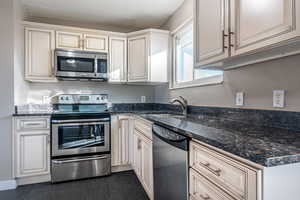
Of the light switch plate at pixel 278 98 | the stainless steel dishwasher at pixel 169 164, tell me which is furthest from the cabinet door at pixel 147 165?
the light switch plate at pixel 278 98

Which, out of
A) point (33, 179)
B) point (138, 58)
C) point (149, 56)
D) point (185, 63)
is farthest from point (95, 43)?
point (33, 179)

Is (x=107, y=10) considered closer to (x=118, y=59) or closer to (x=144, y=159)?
(x=118, y=59)

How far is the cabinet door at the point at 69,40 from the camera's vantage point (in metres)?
2.72

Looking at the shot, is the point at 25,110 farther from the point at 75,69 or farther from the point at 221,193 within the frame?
the point at 221,193

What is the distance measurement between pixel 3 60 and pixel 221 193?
271 centimetres

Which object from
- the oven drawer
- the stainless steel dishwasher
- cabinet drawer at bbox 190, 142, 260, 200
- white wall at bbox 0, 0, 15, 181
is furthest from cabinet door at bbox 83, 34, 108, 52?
cabinet drawer at bbox 190, 142, 260, 200

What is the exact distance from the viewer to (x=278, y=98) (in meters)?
1.20

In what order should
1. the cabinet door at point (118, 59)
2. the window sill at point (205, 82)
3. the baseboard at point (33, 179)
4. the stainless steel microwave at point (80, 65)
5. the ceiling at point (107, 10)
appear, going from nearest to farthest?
the window sill at point (205, 82)
the baseboard at point (33, 179)
the ceiling at point (107, 10)
the stainless steel microwave at point (80, 65)
the cabinet door at point (118, 59)

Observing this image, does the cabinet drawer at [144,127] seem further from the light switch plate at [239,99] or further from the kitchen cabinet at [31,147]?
the kitchen cabinet at [31,147]

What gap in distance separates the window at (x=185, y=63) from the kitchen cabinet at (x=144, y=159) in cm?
85

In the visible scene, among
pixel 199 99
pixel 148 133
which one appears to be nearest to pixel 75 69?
pixel 148 133

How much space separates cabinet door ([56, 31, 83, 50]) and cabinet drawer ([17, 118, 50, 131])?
1119 mm

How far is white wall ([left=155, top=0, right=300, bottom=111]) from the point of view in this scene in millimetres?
1127

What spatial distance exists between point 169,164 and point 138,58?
199 cm
